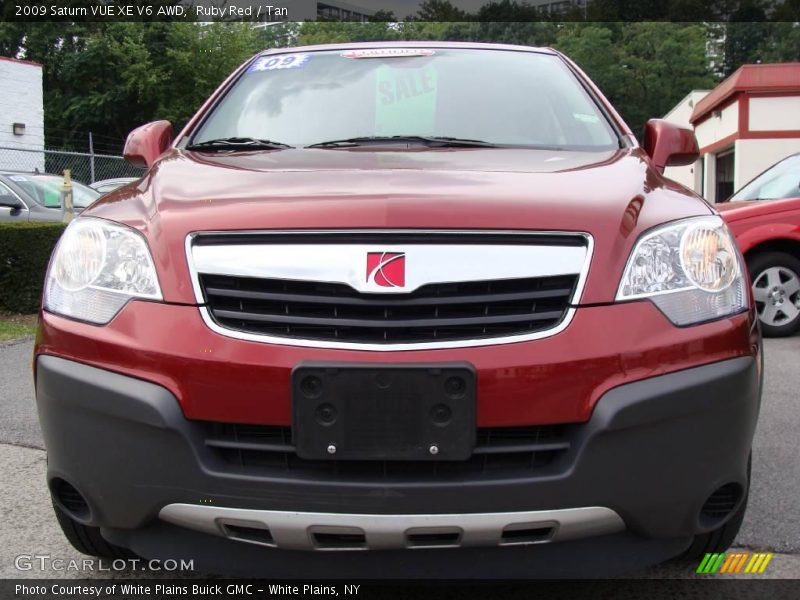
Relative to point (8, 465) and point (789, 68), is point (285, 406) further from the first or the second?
point (789, 68)

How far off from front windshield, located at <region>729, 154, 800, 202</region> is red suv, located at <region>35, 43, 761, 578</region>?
5.37 meters

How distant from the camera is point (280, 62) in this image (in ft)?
11.0

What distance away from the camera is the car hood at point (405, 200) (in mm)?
1826

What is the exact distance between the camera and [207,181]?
2143mm

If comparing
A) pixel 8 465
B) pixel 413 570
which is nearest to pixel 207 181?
pixel 413 570

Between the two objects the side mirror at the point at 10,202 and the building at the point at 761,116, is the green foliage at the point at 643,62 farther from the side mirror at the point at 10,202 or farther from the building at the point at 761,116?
the side mirror at the point at 10,202

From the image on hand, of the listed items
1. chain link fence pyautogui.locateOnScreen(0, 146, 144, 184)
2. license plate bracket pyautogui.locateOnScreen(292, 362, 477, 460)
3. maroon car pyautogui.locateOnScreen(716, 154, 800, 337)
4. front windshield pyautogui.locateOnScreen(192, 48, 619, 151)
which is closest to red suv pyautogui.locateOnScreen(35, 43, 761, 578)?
license plate bracket pyautogui.locateOnScreen(292, 362, 477, 460)

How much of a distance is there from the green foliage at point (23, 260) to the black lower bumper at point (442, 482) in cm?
629

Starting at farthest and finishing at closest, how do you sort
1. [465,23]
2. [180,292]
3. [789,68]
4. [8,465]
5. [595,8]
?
[595,8] < [465,23] < [789,68] < [8,465] < [180,292]

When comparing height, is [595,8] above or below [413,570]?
above

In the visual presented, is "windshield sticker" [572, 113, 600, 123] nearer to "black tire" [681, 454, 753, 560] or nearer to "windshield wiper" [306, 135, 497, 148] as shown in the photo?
"windshield wiper" [306, 135, 497, 148]

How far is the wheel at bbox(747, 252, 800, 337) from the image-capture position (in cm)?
650

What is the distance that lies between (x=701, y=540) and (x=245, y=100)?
2.21m

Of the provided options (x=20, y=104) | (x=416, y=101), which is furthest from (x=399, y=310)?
(x=20, y=104)
